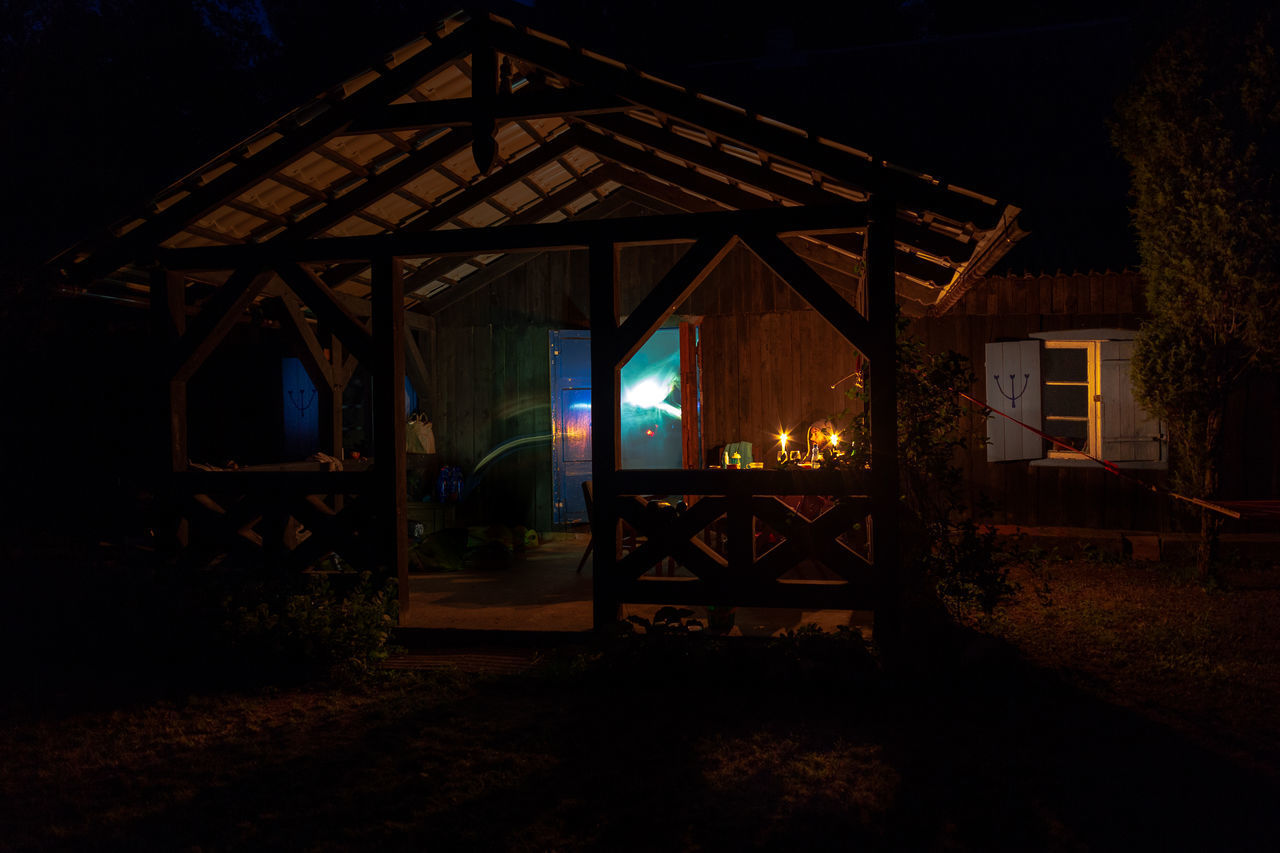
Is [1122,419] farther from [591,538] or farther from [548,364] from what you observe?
[548,364]

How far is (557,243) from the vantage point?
571 cm

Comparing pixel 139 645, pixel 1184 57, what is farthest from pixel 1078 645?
pixel 139 645

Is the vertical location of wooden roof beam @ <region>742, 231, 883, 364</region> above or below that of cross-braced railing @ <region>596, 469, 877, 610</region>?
above

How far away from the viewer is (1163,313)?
307 inches

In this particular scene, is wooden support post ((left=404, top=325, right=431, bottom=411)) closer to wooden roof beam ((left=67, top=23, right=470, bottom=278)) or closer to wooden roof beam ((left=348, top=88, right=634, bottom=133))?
Answer: wooden roof beam ((left=67, top=23, right=470, bottom=278))

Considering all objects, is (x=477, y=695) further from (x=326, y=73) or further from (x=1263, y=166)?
(x=1263, y=166)

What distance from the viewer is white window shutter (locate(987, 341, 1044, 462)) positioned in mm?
8977

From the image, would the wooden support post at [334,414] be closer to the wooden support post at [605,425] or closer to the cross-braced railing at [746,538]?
the wooden support post at [605,425]

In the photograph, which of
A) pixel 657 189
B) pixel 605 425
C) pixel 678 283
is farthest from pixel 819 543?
pixel 657 189

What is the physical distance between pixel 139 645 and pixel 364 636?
1.57 meters

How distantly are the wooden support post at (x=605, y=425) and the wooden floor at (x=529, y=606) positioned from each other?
0.53m

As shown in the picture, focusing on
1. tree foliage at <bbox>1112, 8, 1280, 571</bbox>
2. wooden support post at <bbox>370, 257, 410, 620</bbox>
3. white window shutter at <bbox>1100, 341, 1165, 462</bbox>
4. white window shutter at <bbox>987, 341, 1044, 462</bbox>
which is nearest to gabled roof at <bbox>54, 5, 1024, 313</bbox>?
wooden support post at <bbox>370, 257, 410, 620</bbox>

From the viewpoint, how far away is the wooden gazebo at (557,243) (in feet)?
17.1

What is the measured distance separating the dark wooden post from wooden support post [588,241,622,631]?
1.66 m
